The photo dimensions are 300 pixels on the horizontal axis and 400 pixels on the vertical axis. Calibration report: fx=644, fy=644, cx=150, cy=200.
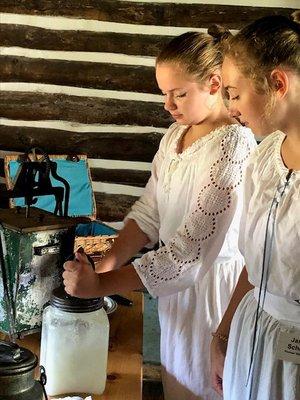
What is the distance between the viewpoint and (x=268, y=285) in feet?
4.27

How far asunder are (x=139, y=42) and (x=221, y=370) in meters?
2.96

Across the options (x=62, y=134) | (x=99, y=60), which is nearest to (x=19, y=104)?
(x=62, y=134)

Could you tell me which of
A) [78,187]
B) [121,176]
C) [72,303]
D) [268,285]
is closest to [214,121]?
[268,285]

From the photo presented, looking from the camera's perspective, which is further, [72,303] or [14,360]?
[72,303]

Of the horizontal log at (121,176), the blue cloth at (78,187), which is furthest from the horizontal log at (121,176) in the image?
the blue cloth at (78,187)

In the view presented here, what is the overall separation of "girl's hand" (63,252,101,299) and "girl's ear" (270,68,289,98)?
20.8 inches

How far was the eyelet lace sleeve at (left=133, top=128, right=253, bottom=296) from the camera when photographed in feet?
5.05

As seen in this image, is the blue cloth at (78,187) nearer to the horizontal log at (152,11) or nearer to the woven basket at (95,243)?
the woven basket at (95,243)

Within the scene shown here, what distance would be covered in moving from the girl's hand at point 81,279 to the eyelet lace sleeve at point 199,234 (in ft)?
0.59

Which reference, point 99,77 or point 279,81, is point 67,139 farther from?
point 279,81

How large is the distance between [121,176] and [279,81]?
3.18m

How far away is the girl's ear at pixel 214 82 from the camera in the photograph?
1669mm

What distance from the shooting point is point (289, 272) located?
4.08ft

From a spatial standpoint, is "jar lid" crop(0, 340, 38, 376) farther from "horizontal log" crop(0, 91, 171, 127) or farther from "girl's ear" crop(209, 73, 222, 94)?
"horizontal log" crop(0, 91, 171, 127)
